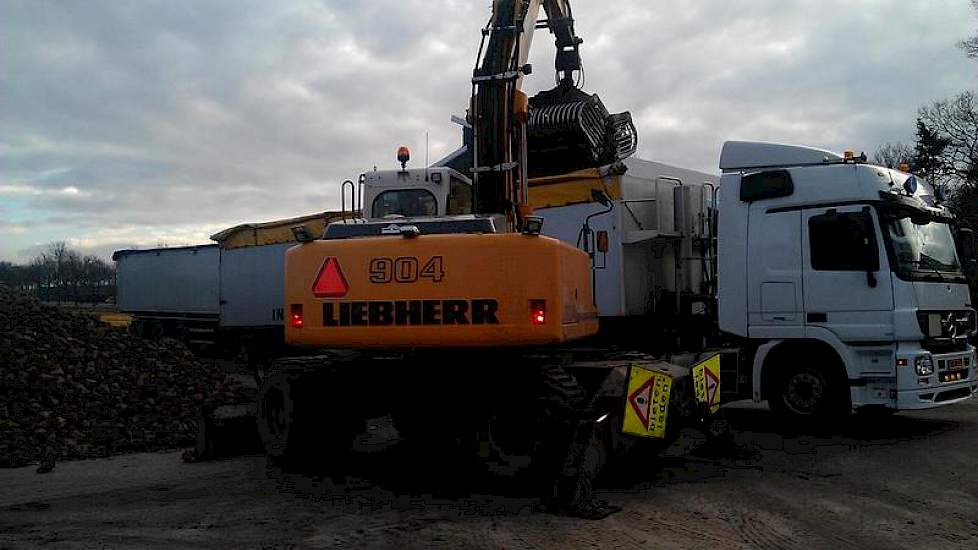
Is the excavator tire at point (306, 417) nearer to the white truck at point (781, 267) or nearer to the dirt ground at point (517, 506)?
the dirt ground at point (517, 506)

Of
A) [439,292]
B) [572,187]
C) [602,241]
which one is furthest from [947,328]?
[439,292]

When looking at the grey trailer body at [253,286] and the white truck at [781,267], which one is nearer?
the white truck at [781,267]

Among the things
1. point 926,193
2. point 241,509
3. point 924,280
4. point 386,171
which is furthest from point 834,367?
point 241,509

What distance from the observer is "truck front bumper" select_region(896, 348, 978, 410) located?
9109 mm

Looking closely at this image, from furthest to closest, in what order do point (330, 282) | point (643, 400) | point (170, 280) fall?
point (170, 280)
point (330, 282)
point (643, 400)

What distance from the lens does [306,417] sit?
26.5 ft

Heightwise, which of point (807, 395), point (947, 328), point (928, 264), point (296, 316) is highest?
point (928, 264)

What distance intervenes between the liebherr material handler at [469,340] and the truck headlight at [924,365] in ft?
9.41

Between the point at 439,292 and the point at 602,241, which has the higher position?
the point at 602,241

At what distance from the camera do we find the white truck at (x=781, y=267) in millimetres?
9258

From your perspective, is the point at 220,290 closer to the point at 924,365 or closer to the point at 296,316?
the point at 296,316

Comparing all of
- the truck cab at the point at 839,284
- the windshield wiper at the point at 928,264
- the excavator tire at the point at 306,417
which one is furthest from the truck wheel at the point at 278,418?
the windshield wiper at the point at 928,264

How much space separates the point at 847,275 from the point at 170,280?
65.0 ft

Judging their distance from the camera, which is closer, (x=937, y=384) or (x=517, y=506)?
(x=517, y=506)
